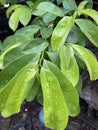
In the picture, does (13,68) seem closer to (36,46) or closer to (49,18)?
(36,46)

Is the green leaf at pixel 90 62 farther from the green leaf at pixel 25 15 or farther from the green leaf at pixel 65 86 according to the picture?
the green leaf at pixel 25 15

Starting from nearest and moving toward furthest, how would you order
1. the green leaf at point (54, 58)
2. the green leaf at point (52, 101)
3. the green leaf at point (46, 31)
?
the green leaf at point (52, 101) → the green leaf at point (54, 58) → the green leaf at point (46, 31)

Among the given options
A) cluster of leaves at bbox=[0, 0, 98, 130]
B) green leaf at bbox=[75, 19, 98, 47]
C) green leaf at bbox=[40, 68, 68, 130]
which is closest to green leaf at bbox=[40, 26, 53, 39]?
cluster of leaves at bbox=[0, 0, 98, 130]

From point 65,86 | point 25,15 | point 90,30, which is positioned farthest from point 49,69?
point 25,15

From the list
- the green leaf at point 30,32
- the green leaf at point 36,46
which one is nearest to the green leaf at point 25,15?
the green leaf at point 30,32

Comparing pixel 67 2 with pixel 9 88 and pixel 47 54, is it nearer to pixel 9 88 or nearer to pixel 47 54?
pixel 47 54

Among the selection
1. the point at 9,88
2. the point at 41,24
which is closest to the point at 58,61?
the point at 9,88

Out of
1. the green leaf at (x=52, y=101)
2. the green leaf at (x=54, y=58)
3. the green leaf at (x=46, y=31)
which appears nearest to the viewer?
the green leaf at (x=52, y=101)
